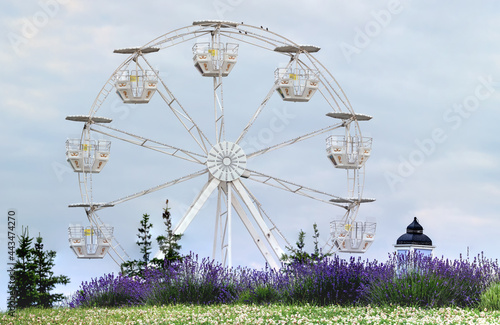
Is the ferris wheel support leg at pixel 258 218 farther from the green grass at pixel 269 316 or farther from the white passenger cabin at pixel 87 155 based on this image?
the green grass at pixel 269 316

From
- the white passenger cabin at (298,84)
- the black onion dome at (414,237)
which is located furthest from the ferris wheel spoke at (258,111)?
the black onion dome at (414,237)

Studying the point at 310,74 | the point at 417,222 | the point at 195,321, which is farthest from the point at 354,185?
the point at 195,321

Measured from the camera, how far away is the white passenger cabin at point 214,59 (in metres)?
31.7

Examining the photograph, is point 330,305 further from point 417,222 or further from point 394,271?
point 417,222

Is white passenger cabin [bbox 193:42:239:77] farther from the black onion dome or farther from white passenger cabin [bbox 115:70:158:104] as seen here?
the black onion dome

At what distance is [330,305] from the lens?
17.1 meters

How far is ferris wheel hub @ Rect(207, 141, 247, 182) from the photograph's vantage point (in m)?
31.3

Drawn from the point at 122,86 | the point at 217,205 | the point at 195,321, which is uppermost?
the point at 122,86

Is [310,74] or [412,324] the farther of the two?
A: [310,74]

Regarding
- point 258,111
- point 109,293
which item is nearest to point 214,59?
point 258,111

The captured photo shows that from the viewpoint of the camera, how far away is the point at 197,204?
3103 centimetres

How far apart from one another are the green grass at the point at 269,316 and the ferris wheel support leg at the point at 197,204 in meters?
12.6

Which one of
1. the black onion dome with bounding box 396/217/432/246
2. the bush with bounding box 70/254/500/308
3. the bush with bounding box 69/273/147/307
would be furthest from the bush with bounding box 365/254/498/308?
the black onion dome with bounding box 396/217/432/246

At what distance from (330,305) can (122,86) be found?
17.1 metres
